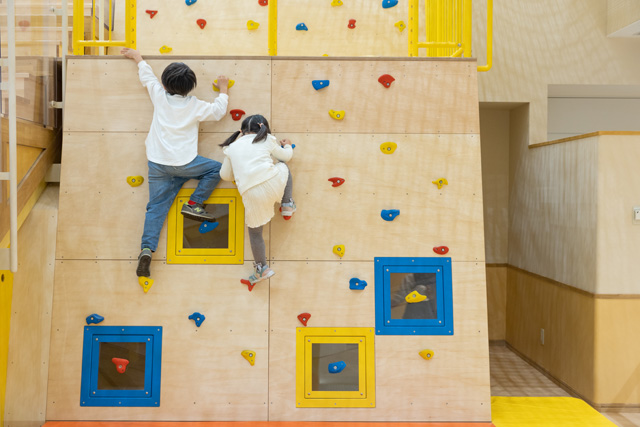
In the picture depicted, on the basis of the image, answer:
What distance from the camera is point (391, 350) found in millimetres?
3244

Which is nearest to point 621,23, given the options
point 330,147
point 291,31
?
point 291,31

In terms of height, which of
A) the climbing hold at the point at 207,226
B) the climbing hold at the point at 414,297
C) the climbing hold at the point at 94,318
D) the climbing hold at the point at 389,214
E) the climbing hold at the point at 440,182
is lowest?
the climbing hold at the point at 94,318

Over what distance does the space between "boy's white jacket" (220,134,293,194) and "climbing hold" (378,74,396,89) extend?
0.75 metres

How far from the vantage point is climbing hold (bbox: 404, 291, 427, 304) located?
3277 mm

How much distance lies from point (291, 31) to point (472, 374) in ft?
9.47

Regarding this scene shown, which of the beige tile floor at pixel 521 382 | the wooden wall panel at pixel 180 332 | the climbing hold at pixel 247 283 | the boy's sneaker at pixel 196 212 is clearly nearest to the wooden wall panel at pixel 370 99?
Answer: the boy's sneaker at pixel 196 212

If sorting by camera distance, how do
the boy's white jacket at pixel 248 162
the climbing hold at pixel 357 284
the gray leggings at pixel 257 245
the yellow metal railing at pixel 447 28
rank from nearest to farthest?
the boy's white jacket at pixel 248 162 < the gray leggings at pixel 257 245 < the climbing hold at pixel 357 284 < the yellow metal railing at pixel 447 28

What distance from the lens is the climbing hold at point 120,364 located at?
3.19 m

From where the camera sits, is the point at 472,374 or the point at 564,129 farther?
the point at 564,129

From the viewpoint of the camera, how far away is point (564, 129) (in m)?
5.66

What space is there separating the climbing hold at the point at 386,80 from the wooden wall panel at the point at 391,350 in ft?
3.48

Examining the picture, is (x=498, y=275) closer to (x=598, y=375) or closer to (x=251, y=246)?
(x=598, y=375)

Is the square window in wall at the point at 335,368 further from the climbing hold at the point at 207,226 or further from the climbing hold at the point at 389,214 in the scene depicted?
the climbing hold at the point at 207,226

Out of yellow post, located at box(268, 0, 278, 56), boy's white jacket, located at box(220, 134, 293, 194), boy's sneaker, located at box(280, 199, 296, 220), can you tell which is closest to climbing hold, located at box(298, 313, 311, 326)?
boy's sneaker, located at box(280, 199, 296, 220)
